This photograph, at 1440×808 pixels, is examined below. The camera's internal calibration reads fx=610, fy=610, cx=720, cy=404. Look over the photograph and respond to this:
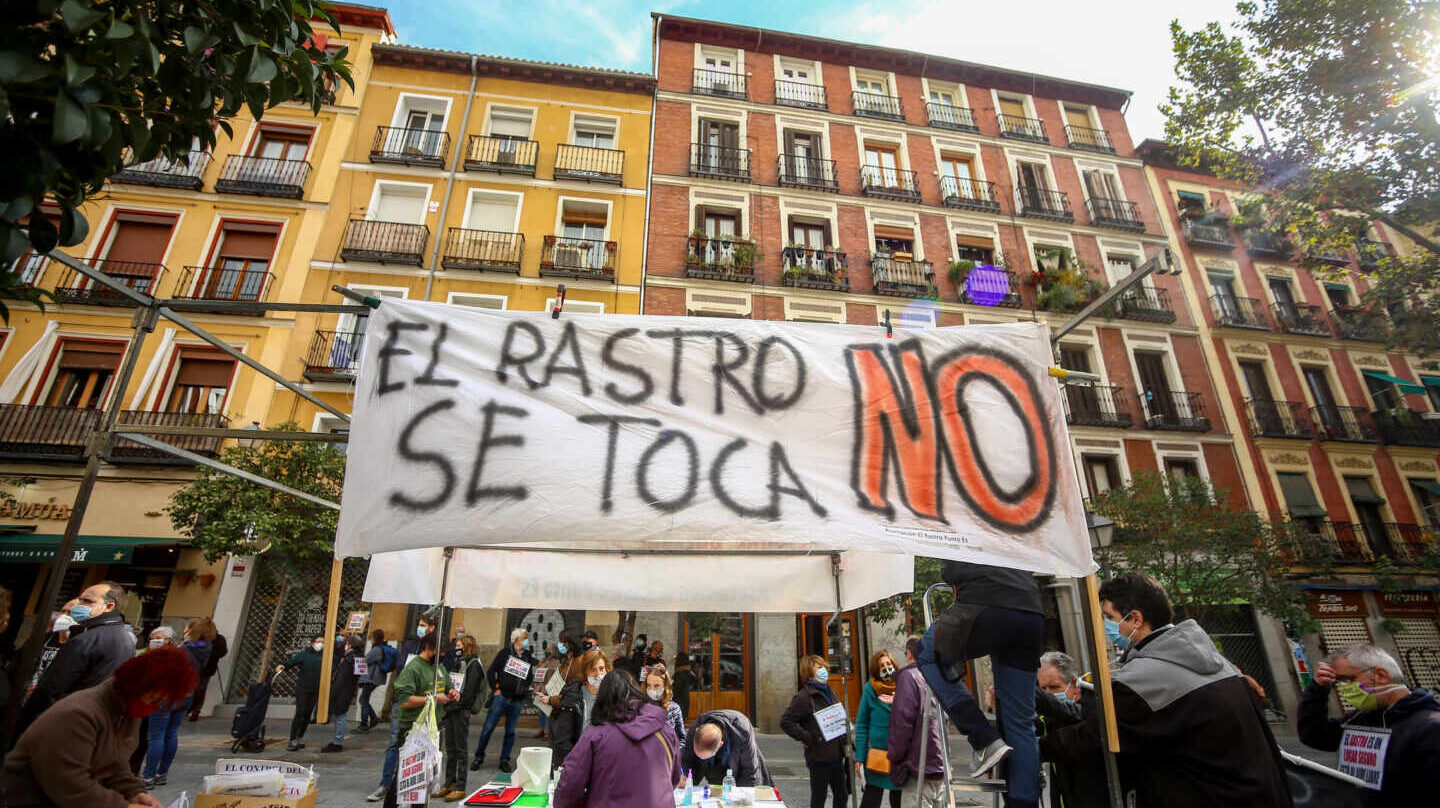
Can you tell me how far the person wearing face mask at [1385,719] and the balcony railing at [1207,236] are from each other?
2368 cm

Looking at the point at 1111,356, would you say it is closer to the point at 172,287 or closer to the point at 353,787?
the point at 353,787

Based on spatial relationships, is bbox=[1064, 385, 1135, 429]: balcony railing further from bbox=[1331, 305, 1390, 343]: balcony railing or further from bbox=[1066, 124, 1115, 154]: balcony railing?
bbox=[1066, 124, 1115, 154]: balcony railing

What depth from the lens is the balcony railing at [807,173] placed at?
20.1 meters

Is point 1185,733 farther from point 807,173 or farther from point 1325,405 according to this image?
point 1325,405

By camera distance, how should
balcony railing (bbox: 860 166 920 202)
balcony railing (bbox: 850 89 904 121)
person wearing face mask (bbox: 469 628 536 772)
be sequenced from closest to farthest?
person wearing face mask (bbox: 469 628 536 772) → balcony railing (bbox: 860 166 920 202) → balcony railing (bbox: 850 89 904 121)

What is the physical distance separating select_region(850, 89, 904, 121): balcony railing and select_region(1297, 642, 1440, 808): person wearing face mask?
21700 millimetres

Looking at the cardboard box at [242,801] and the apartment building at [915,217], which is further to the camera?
the apartment building at [915,217]

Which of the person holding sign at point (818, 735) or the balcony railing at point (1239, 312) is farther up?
the balcony railing at point (1239, 312)

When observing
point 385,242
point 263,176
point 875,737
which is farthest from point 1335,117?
point 263,176

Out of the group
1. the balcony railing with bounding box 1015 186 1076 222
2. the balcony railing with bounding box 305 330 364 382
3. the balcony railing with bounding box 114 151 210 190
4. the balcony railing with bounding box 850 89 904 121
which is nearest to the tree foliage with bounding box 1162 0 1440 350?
the balcony railing with bounding box 1015 186 1076 222

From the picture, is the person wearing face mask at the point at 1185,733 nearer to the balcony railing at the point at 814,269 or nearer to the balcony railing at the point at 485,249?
the balcony railing at the point at 814,269

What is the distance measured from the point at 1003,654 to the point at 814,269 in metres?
16.9

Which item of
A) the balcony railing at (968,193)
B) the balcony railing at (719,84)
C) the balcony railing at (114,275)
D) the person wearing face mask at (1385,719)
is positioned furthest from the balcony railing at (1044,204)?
the balcony railing at (114,275)

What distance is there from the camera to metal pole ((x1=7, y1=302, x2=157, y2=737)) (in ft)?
8.77
